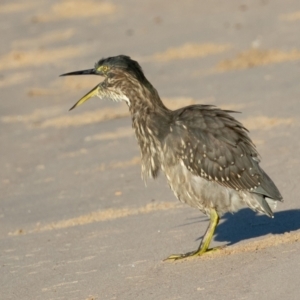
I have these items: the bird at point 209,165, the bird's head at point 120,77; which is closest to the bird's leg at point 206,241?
the bird at point 209,165

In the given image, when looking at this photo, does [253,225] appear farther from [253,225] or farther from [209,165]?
[209,165]

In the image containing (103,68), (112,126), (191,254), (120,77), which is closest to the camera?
(191,254)

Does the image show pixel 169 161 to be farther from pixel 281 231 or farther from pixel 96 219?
pixel 96 219

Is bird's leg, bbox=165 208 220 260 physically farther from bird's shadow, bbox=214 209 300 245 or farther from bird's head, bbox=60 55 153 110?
bird's head, bbox=60 55 153 110

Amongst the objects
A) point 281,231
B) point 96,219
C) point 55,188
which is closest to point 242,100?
point 55,188

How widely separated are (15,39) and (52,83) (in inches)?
176

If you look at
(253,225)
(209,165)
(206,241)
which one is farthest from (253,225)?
(209,165)

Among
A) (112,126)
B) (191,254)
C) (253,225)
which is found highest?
(191,254)

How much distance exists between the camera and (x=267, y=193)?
8.02 m

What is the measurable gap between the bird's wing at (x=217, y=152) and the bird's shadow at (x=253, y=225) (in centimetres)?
51

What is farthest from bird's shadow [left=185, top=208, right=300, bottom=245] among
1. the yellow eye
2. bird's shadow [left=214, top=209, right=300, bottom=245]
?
the yellow eye

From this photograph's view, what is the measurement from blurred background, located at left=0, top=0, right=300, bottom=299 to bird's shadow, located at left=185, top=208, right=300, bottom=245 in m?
0.02

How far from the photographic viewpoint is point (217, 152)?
805cm

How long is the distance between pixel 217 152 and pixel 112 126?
5897mm
